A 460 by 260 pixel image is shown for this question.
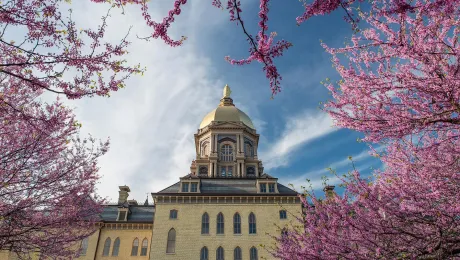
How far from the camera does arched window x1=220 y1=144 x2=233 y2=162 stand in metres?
44.4

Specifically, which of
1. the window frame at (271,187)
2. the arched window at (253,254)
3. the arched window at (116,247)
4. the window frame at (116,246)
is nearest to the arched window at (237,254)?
the arched window at (253,254)

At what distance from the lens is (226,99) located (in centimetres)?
5456

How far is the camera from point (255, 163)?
43938 millimetres

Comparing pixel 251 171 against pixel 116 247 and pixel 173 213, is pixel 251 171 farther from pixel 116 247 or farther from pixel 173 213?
pixel 116 247

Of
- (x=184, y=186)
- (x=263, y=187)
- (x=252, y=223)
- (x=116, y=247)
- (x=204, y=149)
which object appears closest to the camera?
(x=252, y=223)

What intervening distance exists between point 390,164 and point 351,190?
4.94ft

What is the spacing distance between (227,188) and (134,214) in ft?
36.7

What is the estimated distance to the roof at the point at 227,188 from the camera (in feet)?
105

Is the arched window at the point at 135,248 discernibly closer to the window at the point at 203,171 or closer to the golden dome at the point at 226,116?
the window at the point at 203,171

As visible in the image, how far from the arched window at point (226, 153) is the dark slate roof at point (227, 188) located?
9429 millimetres

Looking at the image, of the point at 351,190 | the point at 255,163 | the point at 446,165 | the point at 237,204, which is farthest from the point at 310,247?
the point at 255,163

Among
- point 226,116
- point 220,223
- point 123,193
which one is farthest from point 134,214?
point 226,116

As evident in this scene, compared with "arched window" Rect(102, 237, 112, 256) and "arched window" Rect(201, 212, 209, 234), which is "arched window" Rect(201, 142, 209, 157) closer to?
"arched window" Rect(201, 212, 209, 234)

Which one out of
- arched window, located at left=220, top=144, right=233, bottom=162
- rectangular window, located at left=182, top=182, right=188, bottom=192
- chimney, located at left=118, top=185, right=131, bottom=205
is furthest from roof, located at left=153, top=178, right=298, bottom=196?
arched window, located at left=220, top=144, right=233, bottom=162
